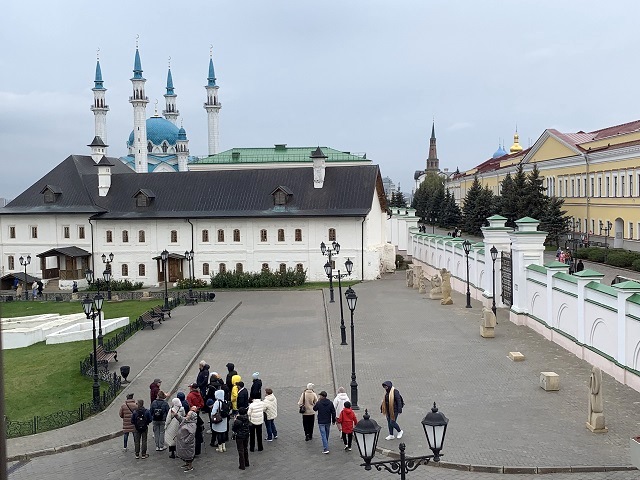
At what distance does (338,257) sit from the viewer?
44469 mm

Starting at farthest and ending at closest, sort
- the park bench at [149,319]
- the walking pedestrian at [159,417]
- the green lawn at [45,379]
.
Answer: the park bench at [149,319] < the green lawn at [45,379] < the walking pedestrian at [159,417]

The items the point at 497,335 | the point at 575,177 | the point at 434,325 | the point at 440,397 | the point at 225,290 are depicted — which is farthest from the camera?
the point at 575,177

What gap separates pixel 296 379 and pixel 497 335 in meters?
8.11

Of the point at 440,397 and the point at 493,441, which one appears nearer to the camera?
the point at 493,441

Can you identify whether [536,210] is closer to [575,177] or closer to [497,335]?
[575,177]

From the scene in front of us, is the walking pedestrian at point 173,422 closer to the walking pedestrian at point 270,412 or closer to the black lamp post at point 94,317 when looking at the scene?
the walking pedestrian at point 270,412

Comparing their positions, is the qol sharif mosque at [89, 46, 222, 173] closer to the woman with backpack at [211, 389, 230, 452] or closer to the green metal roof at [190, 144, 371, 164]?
the green metal roof at [190, 144, 371, 164]

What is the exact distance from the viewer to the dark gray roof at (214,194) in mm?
46031

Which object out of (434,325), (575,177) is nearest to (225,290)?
(434,325)

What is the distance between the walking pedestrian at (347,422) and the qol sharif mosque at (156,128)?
189ft

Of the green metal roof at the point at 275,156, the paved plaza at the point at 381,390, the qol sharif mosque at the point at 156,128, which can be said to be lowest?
the paved plaza at the point at 381,390

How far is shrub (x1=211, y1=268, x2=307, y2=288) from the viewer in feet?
140

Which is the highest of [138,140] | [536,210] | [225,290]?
[138,140]

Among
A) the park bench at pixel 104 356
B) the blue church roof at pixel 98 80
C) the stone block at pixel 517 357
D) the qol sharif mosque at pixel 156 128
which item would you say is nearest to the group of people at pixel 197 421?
the park bench at pixel 104 356
